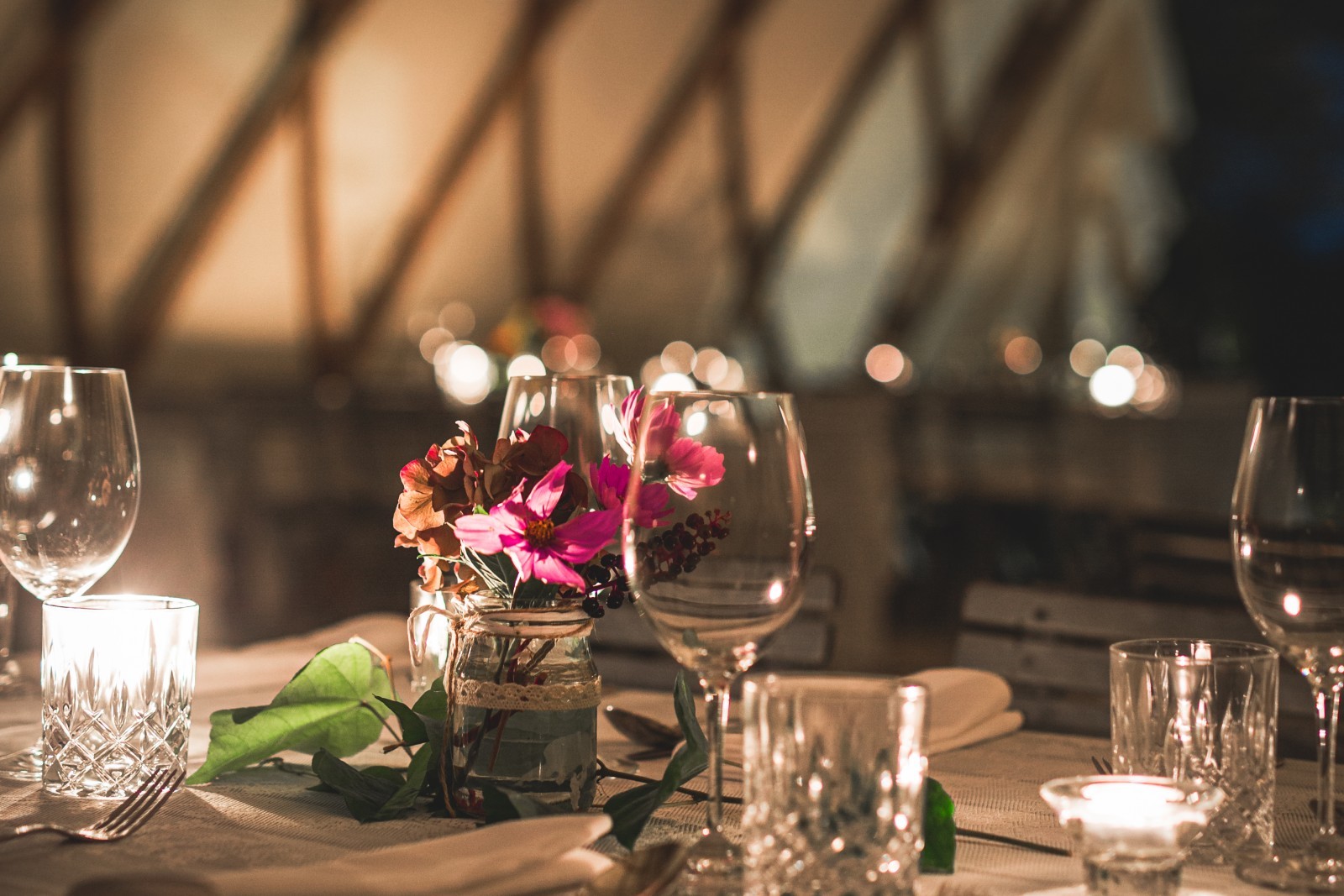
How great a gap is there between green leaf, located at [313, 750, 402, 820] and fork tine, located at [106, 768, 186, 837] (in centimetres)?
9

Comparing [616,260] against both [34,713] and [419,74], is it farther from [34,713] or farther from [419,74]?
[34,713]

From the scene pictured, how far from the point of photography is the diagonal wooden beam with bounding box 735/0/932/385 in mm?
9211

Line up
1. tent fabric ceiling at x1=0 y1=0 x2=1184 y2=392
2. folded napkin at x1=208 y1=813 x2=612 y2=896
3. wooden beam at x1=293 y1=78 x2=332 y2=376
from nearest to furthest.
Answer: folded napkin at x1=208 y1=813 x2=612 y2=896
tent fabric ceiling at x1=0 y1=0 x2=1184 y2=392
wooden beam at x1=293 y1=78 x2=332 y2=376

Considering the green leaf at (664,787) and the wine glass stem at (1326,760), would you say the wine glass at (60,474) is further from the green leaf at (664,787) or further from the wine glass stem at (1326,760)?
the wine glass stem at (1326,760)

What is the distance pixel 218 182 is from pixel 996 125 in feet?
19.6

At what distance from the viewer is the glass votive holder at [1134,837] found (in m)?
0.73

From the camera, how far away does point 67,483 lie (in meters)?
1.04

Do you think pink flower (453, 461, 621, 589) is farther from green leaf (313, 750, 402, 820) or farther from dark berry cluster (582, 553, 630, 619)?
green leaf (313, 750, 402, 820)

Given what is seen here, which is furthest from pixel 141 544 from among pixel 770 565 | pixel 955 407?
pixel 770 565

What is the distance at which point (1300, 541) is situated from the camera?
884 millimetres

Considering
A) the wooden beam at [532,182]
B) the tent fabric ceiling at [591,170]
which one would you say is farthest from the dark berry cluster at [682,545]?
the wooden beam at [532,182]

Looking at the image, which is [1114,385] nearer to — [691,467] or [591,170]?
[591,170]

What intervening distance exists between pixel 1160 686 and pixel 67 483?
77cm

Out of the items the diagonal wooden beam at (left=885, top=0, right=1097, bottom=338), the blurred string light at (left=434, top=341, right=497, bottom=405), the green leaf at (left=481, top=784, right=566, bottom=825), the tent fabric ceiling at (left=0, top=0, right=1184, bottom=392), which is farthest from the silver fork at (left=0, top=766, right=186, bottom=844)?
the diagonal wooden beam at (left=885, top=0, right=1097, bottom=338)
